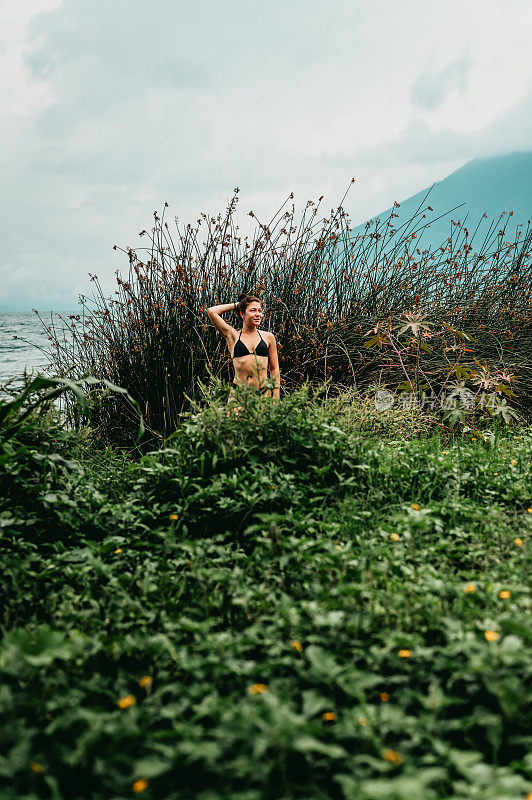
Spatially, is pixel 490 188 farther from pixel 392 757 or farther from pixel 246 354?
pixel 392 757

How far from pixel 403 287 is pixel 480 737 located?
481 cm

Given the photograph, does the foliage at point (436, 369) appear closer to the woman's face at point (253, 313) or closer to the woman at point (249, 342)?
the woman at point (249, 342)

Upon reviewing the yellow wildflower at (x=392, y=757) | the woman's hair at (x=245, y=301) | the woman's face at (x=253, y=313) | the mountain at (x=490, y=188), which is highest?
the mountain at (x=490, y=188)

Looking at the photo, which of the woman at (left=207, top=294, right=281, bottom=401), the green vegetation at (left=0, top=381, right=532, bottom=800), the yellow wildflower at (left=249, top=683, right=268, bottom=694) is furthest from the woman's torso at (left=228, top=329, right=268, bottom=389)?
the yellow wildflower at (left=249, top=683, right=268, bottom=694)

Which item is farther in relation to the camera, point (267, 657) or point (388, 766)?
point (267, 657)

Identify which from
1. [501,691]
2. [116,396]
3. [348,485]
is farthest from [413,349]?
[501,691]

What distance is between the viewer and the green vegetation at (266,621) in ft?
3.53

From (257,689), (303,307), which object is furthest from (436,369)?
(257,689)

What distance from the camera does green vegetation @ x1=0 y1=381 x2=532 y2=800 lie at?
1077mm

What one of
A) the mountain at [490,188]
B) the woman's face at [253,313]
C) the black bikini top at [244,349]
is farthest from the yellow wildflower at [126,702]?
the mountain at [490,188]

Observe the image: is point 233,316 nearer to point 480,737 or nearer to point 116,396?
point 116,396

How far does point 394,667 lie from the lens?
4.59 feet

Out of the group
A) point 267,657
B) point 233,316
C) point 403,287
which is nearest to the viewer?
point 267,657

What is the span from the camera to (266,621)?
169 cm
